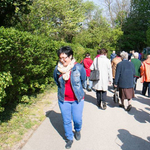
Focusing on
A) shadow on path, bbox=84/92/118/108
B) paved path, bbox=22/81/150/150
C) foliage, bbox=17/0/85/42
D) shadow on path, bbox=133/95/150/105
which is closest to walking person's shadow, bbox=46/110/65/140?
paved path, bbox=22/81/150/150

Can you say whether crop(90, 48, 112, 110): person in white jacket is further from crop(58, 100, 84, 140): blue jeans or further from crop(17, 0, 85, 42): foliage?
crop(17, 0, 85, 42): foliage

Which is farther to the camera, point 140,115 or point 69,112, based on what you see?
point 140,115

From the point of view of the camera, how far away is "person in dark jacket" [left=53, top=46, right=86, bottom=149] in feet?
10.6

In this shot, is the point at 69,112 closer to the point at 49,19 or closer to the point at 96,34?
the point at 49,19

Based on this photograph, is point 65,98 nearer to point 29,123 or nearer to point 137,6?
point 29,123

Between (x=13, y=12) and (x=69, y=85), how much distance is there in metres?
8.94

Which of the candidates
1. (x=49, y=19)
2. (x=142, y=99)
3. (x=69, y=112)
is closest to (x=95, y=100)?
(x=142, y=99)

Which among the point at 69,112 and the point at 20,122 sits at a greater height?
the point at 69,112

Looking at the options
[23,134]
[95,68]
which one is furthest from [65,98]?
[95,68]

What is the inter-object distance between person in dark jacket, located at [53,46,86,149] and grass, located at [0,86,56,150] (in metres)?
1.07

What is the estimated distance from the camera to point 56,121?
4605mm

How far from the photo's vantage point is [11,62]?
163 inches

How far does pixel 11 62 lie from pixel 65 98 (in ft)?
5.53

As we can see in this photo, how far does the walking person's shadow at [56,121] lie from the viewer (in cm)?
406
